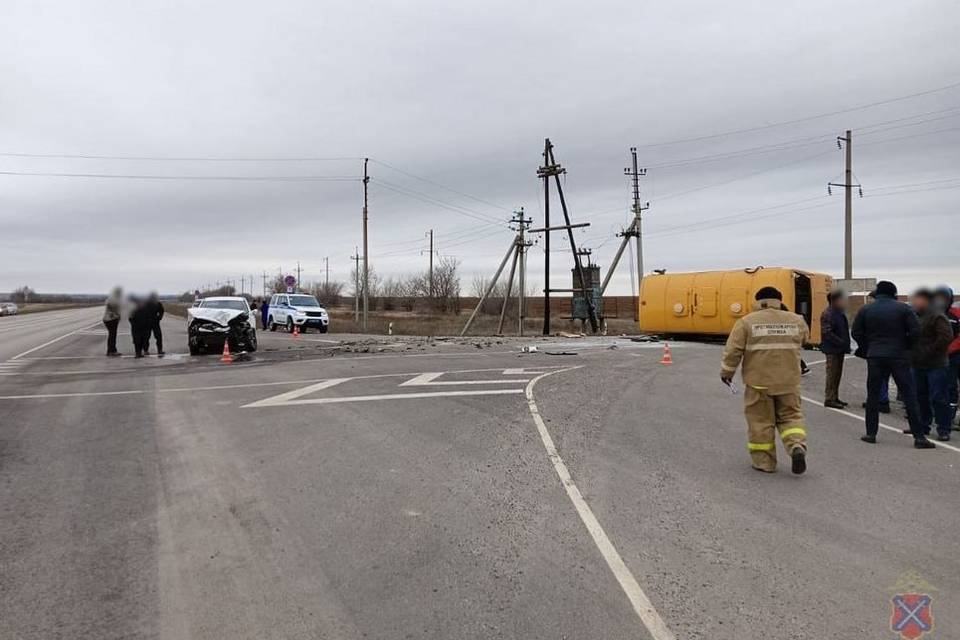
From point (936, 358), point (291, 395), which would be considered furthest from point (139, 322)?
point (936, 358)

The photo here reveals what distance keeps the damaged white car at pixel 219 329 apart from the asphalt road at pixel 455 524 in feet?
32.0

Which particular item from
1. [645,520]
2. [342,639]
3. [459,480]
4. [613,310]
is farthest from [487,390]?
[613,310]

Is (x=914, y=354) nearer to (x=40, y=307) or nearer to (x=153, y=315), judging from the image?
(x=153, y=315)

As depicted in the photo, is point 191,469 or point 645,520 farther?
point 191,469

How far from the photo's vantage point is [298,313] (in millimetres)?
33906

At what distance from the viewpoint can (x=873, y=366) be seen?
819 centimetres

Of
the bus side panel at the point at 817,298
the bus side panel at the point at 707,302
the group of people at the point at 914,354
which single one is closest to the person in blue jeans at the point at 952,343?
the group of people at the point at 914,354

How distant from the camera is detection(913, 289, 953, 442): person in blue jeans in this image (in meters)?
8.47

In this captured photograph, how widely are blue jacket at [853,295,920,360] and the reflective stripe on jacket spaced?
81.5 inches

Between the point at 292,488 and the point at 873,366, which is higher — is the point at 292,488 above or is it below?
below

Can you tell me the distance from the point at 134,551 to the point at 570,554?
111 inches

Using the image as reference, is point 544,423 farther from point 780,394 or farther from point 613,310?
point 613,310

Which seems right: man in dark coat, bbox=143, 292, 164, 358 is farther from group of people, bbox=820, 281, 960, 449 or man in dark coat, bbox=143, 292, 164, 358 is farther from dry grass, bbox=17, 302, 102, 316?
dry grass, bbox=17, 302, 102, 316

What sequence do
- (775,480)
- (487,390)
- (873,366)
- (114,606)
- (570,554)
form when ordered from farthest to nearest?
(487,390), (873,366), (775,480), (570,554), (114,606)
